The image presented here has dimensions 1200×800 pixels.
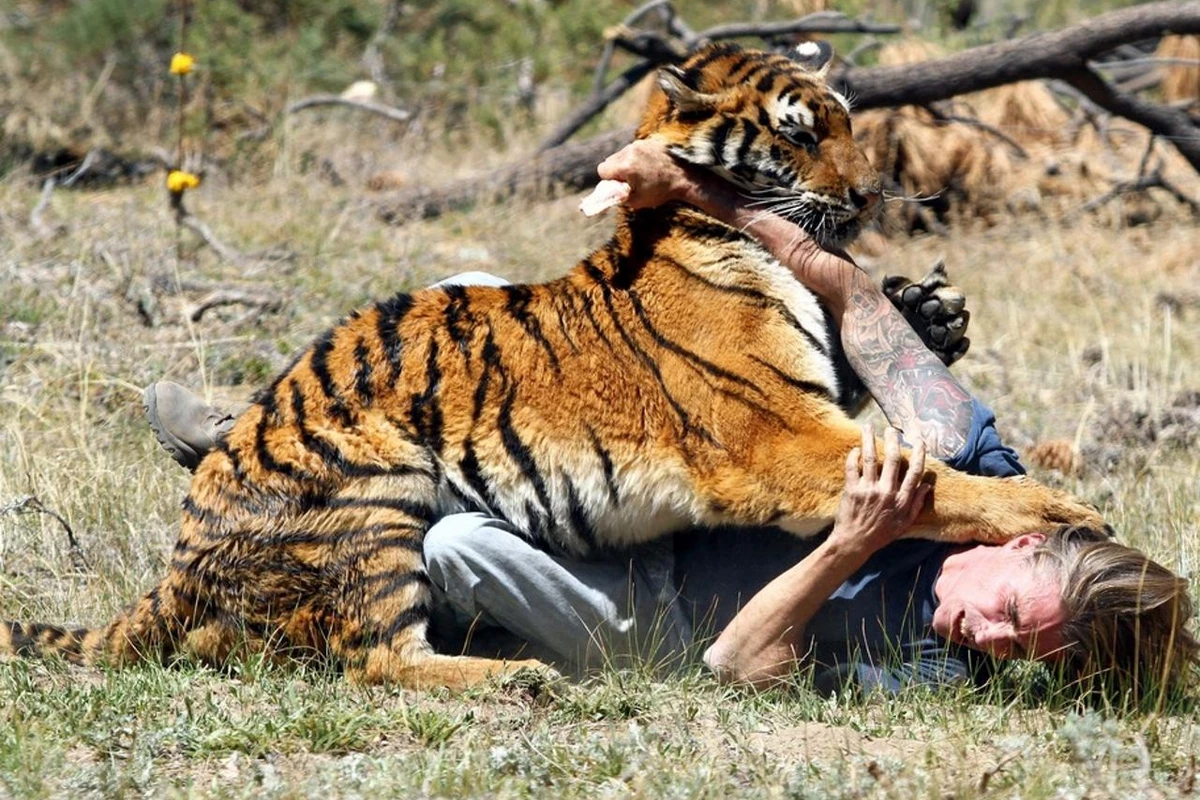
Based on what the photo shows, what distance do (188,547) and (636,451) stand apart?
1.21 meters

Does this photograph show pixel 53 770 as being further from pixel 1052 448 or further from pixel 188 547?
pixel 1052 448

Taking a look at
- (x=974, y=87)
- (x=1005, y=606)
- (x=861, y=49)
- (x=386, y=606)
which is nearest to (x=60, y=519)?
(x=386, y=606)

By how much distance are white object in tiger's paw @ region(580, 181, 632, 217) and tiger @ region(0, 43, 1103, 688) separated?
0.19 metres

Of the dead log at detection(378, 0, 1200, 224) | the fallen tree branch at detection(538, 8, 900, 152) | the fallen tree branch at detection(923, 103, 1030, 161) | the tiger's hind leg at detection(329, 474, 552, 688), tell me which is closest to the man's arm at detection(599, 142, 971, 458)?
the tiger's hind leg at detection(329, 474, 552, 688)

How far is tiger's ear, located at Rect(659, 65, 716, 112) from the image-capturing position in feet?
13.9

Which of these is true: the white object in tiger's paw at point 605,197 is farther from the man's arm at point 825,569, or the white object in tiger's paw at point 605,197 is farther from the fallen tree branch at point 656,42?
the fallen tree branch at point 656,42

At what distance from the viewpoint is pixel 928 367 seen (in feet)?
13.8

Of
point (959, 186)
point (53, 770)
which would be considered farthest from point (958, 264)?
point (53, 770)

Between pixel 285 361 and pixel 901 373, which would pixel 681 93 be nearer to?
pixel 901 373

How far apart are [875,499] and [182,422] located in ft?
6.90

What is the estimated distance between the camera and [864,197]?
425 centimetres

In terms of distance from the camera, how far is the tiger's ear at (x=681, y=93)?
→ 13.9 ft

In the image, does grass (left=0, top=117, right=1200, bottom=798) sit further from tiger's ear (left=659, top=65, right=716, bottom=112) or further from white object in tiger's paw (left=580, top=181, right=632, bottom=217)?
tiger's ear (left=659, top=65, right=716, bottom=112)

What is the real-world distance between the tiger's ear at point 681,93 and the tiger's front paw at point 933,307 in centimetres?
77
